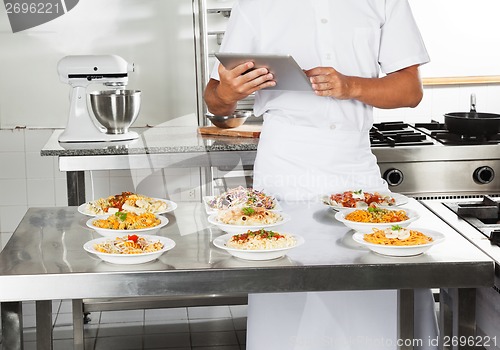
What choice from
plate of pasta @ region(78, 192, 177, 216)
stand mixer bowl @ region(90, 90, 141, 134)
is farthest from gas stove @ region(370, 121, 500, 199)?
plate of pasta @ region(78, 192, 177, 216)

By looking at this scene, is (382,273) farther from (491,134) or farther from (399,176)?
(491,134)

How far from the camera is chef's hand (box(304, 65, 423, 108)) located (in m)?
2.61

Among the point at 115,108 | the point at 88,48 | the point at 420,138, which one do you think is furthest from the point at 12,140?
the point at 420,138

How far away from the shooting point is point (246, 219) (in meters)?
2.32

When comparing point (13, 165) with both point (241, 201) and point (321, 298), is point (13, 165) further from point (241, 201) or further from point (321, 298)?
point (321, 298)

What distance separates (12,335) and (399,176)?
2461 mm

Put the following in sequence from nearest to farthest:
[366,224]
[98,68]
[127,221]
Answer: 1. [366,224]
2. [127,221]
3. [98,68]

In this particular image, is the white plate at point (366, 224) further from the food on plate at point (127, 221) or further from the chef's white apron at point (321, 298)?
the food on plate at point (127, 221)

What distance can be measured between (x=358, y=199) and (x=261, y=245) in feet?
1.99

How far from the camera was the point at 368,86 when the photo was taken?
270 centimetres

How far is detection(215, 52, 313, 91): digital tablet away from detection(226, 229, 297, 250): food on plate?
1.84 feet

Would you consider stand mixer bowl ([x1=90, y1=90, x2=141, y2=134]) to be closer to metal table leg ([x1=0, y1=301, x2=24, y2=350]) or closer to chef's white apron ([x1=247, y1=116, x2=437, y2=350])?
chef's white apron ([x1=247, y1=116, x2=437, y2=350])

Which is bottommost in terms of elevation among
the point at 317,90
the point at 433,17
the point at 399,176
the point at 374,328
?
the point at 374,328

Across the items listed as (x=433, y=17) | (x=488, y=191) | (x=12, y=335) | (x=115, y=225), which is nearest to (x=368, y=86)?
(x=115, y=225)
